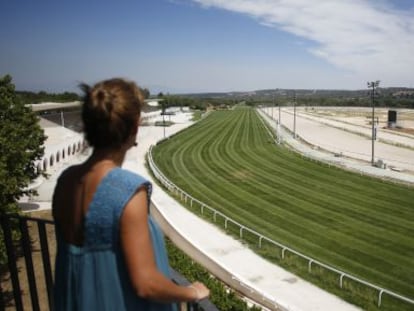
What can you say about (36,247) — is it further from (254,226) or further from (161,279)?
(161,279)

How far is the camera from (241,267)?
14.2 m

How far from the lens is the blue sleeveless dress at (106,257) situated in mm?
1767

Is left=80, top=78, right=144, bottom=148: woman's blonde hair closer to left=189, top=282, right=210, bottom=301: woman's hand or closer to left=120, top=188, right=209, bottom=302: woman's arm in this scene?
left=120, top=188, right=209, bottom=302: woman's arm

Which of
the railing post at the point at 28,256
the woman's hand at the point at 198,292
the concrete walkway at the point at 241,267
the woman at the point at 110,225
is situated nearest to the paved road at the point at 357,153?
the concrete walkway at the point at 241,267

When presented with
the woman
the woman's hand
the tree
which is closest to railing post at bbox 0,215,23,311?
the woman

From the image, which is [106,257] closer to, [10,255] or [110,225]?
[110,225]

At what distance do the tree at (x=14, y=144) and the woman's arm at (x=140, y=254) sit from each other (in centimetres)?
1313

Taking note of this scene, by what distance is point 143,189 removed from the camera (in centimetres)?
180

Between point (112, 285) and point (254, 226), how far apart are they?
17.6 meters

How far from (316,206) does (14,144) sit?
1500 cm

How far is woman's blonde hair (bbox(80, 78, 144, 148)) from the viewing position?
6.13 feet

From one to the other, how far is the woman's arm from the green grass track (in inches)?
515

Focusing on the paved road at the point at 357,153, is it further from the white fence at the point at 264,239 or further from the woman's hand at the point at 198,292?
the woman's hand at the point at 198,292

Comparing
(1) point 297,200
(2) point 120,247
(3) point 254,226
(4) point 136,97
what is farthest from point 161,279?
(1) point 297,200
